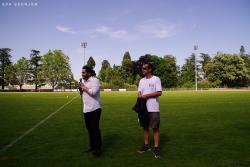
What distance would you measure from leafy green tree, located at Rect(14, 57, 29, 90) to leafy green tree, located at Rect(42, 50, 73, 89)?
764cm

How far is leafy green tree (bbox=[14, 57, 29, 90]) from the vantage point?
11300 cm

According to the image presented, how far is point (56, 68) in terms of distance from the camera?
355 ft

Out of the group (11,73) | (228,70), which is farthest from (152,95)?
(11,73)

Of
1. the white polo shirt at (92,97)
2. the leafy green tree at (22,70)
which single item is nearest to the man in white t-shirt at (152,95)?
the white polo shirt at (92,97)

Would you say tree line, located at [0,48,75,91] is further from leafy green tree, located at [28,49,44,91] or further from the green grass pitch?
the green grass pitch

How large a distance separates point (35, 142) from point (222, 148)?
4768mm

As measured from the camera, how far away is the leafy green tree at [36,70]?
360ft

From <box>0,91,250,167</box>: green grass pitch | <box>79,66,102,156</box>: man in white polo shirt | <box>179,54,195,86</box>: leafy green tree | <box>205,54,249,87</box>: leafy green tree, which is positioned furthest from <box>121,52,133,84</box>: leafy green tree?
<box>79,66,102,156</box>: man in white polo shirt

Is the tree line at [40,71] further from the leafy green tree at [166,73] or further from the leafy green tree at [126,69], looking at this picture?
the leafy green tree at [166,73]

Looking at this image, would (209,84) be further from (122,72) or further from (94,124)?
(94,124)

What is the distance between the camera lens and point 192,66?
448 feet

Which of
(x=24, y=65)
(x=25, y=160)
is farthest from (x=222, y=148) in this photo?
(x=24, y=65)

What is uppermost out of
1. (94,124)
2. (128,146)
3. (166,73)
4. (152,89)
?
(166,73)

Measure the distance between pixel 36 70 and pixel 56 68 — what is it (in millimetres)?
9423
